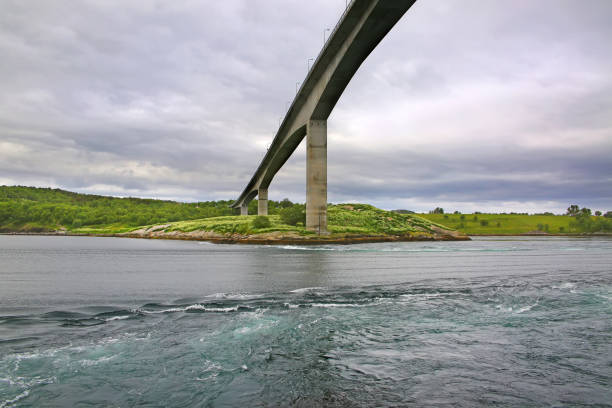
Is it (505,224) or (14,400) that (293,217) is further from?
(505,224)

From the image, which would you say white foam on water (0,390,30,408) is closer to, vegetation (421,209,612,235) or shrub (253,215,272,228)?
shrub (253,215,272,228)

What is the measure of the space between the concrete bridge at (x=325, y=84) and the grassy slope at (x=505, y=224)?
96658 millimetres

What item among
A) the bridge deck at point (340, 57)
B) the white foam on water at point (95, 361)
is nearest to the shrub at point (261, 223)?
the bridge deck at point (340, 57)

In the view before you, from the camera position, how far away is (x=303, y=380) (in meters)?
6.69

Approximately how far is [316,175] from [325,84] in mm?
12679

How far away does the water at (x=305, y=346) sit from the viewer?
6242 millimetres

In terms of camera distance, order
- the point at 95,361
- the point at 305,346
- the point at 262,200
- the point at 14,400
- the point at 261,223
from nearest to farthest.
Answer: the point at 14,400, the point at 95,361, the point at 305,346, the point at 261,223, the point at 262,200

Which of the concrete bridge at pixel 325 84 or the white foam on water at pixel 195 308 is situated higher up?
the concrete bridge at pixel 325 84

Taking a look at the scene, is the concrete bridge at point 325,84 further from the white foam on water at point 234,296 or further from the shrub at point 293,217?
the white foam on water at point 234,296

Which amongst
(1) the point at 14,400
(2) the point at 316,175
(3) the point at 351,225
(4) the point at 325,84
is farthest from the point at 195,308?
(3) the point at 351,225

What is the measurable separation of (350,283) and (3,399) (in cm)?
1405

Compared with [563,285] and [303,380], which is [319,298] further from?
[563,285]

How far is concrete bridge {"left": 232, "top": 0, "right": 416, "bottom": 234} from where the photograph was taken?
34938mm

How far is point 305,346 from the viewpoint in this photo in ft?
28.4
